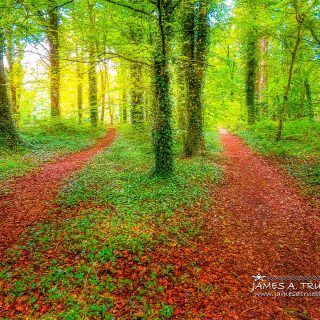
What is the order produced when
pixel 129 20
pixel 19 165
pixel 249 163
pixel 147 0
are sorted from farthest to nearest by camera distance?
pixel 249 163
pixel 19 165
pixel 129 20
pixel 147 0

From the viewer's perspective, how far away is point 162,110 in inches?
312

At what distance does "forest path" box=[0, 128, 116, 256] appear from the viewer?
17.8 feet

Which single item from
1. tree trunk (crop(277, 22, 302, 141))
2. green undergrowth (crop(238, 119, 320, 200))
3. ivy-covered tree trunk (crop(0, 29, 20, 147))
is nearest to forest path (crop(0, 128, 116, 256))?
ivy-covered tree trunk (crop(0, 29, 20, 147))

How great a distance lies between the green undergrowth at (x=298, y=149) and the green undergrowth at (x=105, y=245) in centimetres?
340

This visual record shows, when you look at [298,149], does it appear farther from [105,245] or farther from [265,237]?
[105,245]

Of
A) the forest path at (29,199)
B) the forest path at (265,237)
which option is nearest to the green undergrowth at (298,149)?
the forest path at (265,237)

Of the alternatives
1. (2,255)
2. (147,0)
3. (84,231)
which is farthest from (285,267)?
(147,0)

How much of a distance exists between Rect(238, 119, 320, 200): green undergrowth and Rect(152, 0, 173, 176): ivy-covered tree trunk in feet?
15.4

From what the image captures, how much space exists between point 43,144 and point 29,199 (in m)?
7.21

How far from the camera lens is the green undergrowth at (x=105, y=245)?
3.64 meters

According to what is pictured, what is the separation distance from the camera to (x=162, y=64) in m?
7.59

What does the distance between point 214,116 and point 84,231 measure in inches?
456

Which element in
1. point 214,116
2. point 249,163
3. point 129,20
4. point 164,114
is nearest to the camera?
point 129,20

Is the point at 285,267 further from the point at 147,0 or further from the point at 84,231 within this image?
the point at 147,0
